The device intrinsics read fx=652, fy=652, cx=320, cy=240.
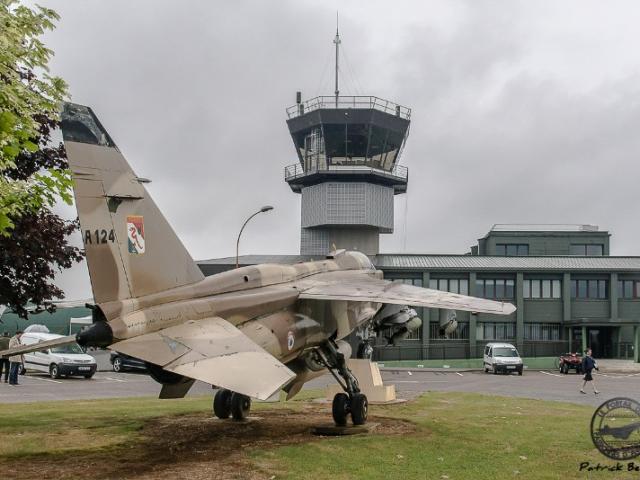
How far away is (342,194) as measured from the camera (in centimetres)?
5719

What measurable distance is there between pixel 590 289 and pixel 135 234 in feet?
182

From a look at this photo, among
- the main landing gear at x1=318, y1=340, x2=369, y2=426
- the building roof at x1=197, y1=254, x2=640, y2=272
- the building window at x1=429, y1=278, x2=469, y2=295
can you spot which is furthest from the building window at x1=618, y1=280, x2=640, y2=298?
the main landing gear at x1=318, y1=340, x2=369, y2=426

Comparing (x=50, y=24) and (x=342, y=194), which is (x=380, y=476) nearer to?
(x=50, y=24)

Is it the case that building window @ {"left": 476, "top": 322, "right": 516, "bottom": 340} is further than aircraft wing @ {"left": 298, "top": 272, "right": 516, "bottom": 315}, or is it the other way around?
building window @ {"left": 476, "top": 322, "right": 516, "bottom": 340}

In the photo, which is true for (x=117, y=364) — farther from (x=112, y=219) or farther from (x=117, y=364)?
(x=112, y=219)

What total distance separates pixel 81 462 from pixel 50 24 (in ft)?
26.3

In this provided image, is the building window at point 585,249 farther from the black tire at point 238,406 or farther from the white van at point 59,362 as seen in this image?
the black tire at point 238,406

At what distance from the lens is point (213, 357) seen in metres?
10.4

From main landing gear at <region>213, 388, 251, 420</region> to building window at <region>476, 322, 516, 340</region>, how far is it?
146 ft

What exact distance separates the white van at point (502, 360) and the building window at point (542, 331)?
13819 millimetres

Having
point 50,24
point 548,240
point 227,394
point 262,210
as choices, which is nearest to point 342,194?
point 262,210

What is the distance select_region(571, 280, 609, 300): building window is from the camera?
5894 centimetres

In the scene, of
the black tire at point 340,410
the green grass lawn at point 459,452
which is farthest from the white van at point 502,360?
the black tire at point 340,410

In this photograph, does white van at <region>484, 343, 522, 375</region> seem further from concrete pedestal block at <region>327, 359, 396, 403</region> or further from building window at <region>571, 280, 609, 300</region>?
concrete pedestal block at <region>327, 359, 396, 403</region>
